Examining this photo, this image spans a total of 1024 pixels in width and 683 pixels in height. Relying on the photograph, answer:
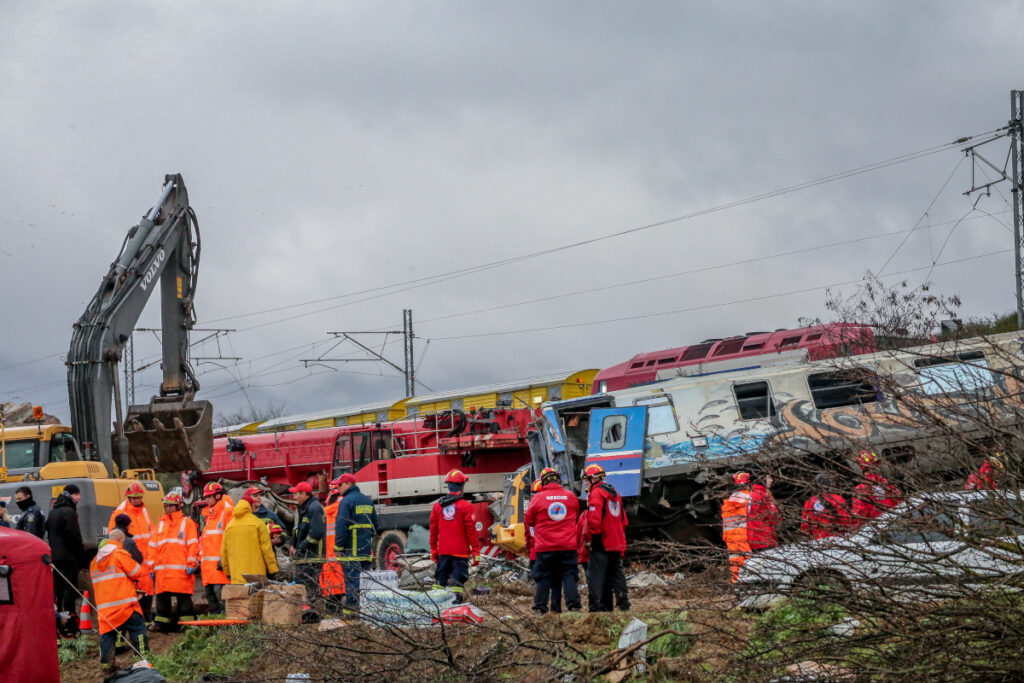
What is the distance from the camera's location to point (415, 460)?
71.9 ft

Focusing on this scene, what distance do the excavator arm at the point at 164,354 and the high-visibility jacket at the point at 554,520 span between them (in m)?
6.69

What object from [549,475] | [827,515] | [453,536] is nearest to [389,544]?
[453,536]

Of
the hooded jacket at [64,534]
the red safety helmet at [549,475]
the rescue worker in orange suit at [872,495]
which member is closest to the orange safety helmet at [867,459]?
the rescue worker in orange suit at [872,495]

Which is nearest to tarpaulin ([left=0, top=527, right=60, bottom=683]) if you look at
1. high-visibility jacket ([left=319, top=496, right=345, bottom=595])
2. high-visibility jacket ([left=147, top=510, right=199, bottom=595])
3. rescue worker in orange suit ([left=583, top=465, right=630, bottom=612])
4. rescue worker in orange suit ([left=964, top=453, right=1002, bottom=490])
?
high-visibility jacket ([left=319, top=496, right=345, bottom=595])

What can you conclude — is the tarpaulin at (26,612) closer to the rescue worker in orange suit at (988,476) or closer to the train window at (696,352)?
the rescue worker in orange suit at (988,476)

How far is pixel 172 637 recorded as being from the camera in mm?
12266

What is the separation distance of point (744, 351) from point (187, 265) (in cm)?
1141

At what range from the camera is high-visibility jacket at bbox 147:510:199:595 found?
12523mm

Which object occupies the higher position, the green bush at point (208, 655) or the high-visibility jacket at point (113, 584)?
the high-visibility jacket at point (113, 584)

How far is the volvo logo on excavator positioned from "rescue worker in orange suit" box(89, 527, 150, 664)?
22.5 feet

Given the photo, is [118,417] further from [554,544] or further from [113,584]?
[554,544]

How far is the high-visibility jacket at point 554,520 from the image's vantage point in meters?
11.2

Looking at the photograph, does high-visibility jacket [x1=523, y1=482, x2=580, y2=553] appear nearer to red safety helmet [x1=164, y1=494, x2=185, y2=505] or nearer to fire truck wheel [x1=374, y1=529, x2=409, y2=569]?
red safety helmet [x1=164, y1=494, x2=185, y2=505]

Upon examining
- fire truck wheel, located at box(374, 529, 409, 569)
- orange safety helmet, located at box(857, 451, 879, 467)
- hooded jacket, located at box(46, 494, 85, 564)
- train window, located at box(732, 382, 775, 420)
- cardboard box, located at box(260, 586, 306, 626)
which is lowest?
fire truck wheel, located at box(374, 529, 409, 569)
